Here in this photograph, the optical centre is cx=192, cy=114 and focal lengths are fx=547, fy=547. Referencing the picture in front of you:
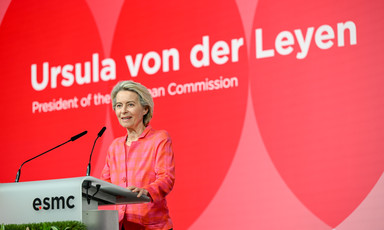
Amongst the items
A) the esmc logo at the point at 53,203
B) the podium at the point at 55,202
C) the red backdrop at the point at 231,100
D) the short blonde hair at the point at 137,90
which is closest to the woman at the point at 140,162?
the short blonde hair at the point at 137,90

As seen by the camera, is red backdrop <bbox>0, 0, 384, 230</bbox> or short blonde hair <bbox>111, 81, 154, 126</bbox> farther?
red backdrop <bbox>0, 0, 384, 230</bbox>

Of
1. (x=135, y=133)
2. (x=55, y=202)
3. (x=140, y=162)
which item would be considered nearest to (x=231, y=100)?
(x=135, y=133)

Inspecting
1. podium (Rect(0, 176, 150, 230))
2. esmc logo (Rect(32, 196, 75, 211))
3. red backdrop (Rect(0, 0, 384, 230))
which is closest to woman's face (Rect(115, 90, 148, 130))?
podium (Rect(0, 176, 150, 230))

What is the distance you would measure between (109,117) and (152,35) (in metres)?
0.80

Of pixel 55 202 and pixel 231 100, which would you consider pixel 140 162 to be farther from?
pixel 231 100

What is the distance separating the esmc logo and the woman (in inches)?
16.6

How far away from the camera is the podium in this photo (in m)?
2.19

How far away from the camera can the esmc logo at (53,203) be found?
2197 mm

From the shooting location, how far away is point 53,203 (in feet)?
7.34

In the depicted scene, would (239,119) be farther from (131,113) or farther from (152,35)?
(131,113)

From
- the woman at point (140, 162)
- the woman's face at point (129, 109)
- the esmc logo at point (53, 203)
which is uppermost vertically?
the woman's face at point (129, 109)

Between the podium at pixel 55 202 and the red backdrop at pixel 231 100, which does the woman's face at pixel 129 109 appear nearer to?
the podium at pixel 55 202

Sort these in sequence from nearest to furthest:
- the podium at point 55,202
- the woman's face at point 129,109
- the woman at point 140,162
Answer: the podium at point 55,202 < the woman at point 140,162 < the woman's face at point 129,109

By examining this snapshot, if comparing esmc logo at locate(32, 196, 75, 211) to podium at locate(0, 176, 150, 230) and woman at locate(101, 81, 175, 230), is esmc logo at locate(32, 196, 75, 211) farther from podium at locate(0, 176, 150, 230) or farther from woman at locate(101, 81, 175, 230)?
woman at locate(101, 81, 175, 230)
